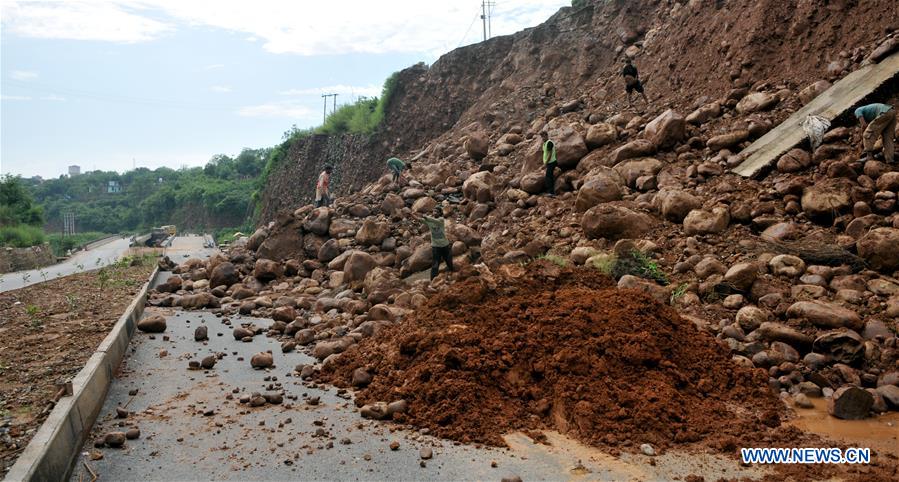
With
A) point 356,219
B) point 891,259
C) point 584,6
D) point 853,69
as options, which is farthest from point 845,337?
point 584,6

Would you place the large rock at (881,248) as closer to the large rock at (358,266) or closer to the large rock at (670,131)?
the large rock at (670,131)

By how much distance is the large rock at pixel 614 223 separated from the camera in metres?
8.90

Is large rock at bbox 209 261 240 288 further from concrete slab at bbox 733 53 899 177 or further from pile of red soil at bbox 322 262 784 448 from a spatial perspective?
concrete slab at bbox 733 53 899 177

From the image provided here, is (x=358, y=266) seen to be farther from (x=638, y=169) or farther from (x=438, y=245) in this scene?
(x=638, y=169)

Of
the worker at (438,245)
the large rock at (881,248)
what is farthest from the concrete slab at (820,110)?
the worker at (438,245)

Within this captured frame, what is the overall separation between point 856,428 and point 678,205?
457 centimetres

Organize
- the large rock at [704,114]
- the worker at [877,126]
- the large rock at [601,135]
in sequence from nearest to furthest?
the worker at [877,126], the large rock at [704,114], the large rock at [601,135]

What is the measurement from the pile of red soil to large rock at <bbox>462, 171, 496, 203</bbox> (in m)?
6.13

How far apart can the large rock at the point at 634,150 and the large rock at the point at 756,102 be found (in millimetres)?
1630

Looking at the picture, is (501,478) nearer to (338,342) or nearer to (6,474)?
(6,474)

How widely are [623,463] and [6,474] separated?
12.7 feet

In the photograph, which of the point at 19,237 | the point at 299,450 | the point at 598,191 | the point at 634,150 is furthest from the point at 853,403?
the point at 19,237

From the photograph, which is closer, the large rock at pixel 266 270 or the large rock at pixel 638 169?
the large rock at pixel 638 169

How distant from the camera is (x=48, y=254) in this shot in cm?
3491
